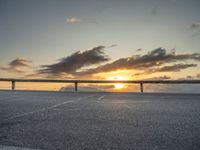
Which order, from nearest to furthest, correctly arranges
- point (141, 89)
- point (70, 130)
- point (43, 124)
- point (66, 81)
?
point (70, 130)
point (43, 124)
point (141, 89)
point (66, 81)

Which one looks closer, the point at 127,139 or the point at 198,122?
the point at 127,139

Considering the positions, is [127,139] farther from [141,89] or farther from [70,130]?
[141,89]

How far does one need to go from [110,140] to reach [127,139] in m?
0.29

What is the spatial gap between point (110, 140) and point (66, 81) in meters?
17.9

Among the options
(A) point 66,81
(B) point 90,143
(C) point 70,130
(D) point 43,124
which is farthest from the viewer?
(A) point 66,81

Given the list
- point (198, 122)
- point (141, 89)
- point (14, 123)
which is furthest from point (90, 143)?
point (141, 89)

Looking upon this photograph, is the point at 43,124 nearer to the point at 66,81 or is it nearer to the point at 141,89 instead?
the point at 141,89

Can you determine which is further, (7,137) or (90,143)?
(7,137)

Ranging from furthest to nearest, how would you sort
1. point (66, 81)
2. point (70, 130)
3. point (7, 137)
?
point (66, 81), point (70, 130), point (7, 137)

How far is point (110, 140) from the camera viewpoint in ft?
13.0

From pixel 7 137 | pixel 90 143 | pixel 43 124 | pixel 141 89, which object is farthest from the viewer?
pixel 141 89

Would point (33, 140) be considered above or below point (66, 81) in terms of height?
below

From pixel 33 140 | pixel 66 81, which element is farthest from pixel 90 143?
pixel 66 81

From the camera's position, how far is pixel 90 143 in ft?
12.6
